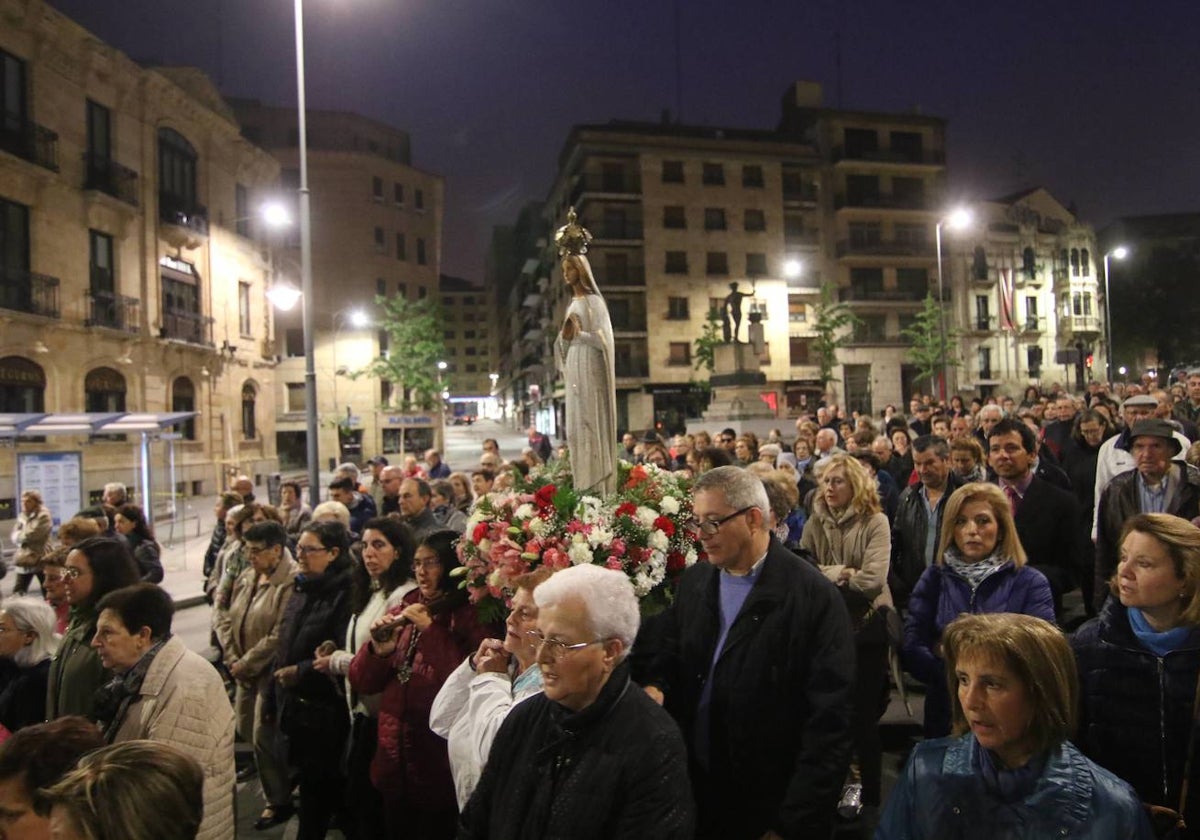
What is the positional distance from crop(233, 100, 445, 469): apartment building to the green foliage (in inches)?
637

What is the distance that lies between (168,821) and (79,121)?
27.2 m

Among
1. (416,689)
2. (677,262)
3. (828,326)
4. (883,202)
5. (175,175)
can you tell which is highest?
(883,202)

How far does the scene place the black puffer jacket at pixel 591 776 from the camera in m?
2.20

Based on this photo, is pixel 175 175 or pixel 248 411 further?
pixel 248 411

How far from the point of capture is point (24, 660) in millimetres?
4270

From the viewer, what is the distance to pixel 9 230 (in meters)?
20.6

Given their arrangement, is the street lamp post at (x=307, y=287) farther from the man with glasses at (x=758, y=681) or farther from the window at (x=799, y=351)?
the window at (x=799, y=351)

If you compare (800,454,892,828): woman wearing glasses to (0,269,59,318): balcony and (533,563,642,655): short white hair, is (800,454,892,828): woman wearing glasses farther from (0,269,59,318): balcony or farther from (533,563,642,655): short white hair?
(0,269,59,318): balcony

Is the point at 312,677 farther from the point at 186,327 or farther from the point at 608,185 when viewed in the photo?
the point at 608,185

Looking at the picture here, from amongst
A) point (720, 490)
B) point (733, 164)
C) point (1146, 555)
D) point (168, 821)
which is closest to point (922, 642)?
point (1146, 555)

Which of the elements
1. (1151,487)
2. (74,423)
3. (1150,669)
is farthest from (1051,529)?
(74,423)

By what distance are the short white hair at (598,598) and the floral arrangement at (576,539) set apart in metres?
1.57

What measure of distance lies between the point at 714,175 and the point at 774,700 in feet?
160

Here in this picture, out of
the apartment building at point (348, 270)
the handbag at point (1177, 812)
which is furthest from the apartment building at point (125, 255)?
the handbag at point (1177, 812)
